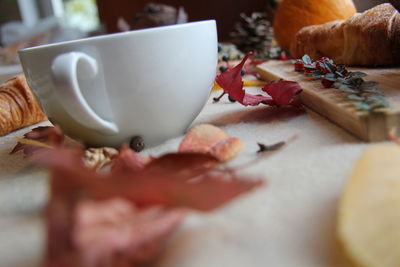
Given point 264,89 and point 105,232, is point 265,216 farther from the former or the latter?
point 264,89

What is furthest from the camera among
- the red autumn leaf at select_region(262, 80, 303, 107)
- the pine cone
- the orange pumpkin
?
the pine cone

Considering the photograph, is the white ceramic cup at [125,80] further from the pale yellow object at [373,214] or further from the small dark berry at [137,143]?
the pale yellow object at [373,214]

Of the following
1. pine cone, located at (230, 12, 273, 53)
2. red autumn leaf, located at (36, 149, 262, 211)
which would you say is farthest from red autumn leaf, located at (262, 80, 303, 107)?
pine cone, located at (230, 12, 273, 53)

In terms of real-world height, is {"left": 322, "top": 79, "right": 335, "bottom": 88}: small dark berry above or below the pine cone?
above

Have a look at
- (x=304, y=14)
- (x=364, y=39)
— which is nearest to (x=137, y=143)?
(x=364, y=39)

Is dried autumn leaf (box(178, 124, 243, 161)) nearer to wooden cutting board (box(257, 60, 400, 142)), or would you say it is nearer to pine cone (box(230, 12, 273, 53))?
wooden cutting board (box(257, 60, 400, 142))

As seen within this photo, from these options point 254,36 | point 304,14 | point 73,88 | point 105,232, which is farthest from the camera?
point 254,36

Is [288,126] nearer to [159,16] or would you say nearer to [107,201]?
[107,201]
